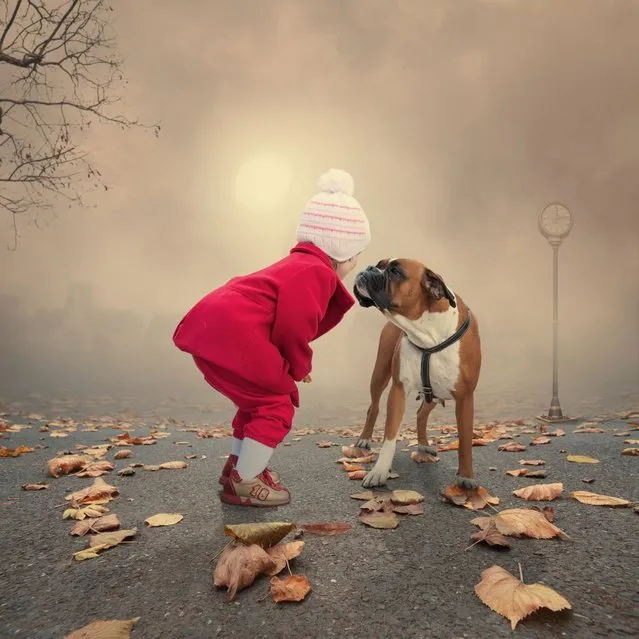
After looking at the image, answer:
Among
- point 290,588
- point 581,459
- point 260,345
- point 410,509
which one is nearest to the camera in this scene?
point 290,588

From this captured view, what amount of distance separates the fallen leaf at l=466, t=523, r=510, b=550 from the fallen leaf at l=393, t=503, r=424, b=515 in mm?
358

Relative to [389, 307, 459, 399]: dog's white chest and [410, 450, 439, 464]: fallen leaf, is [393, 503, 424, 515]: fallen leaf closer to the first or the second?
[389, 307, 459, 399]: dog's white chest

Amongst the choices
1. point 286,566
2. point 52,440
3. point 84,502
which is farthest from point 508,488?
point 52,440

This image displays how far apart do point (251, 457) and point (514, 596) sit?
139 centimetres

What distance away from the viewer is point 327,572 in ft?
5.15

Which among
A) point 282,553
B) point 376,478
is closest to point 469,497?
point 376,478

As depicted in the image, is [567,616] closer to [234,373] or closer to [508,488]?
[508,488]

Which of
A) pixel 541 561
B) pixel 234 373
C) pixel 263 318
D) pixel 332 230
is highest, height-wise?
pixel 332 230

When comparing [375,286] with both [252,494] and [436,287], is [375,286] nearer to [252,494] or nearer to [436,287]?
[436,287]

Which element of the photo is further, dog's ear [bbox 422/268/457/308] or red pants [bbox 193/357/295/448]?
dog's ear [bbox 422/268/457/308]

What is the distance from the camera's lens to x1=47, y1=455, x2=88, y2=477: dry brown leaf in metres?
3.05

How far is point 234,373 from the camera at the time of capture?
236 cm

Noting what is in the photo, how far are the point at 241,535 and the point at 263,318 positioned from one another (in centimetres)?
109

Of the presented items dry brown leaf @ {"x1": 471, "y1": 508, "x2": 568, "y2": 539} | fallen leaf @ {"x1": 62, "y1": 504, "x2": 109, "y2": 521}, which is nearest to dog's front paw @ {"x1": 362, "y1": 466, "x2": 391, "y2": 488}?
dry brown leaf @ {"x1": 471, "y1": 508, "x2": 568, "y2": 539}
